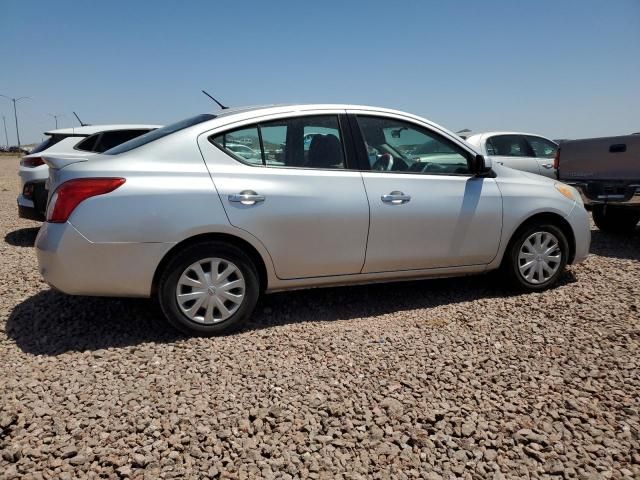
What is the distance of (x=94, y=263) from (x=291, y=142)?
1.63m

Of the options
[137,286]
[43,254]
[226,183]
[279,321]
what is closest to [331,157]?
[226,183]

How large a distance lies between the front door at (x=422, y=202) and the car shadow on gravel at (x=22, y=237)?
4975 millimetres

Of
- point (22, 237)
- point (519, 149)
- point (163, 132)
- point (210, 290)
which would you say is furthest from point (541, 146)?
point (22, 237)

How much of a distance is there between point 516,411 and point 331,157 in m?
2.20

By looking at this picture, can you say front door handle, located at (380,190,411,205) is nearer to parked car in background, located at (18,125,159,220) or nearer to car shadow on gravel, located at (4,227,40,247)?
parked car in background, located at (18,125,159,220)

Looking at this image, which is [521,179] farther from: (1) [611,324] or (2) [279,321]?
(2) [279,321]

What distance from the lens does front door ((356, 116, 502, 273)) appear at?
3.92 meters

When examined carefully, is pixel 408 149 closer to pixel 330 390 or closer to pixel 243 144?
pixel 243 144

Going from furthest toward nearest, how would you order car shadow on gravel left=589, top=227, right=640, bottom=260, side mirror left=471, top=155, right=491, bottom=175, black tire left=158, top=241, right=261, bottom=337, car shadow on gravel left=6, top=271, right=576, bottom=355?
car shadow on gravel left=589, top=227, right=640, bottom=260
side mirror left=471, top=155, right=491, bottom=175
car shadow on gravel left=6, top=271, right=576, bottom=355
black tire left=158, top=241, right=261, bottom=337

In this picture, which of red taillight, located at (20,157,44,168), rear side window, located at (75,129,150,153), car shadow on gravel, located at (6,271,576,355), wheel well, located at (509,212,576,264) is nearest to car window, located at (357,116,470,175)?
wheel well, located at (509,212,576,264)

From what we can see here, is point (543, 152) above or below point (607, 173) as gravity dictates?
above

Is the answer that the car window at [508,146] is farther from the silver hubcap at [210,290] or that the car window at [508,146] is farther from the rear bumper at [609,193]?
the silver hubcap at [210,290]

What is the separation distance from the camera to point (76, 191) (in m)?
3.20

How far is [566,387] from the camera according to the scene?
9.34 feet
